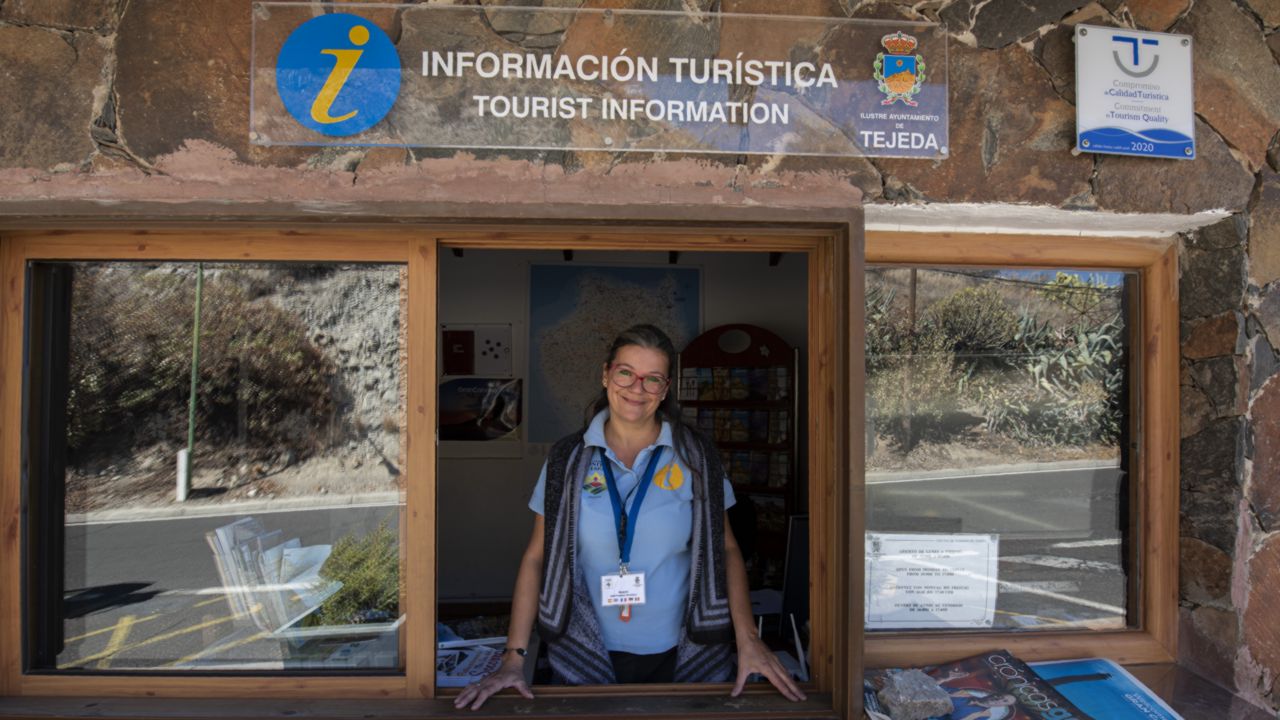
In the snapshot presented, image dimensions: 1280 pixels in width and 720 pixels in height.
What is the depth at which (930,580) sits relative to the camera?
8.86 ft

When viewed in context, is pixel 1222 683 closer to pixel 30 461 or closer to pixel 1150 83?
pixel 1150 83

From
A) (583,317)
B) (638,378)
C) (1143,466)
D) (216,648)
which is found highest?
(583,317)

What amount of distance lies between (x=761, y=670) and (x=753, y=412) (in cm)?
265

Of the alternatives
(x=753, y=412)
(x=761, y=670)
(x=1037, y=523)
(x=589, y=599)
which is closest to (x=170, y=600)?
(x=589, y=599)

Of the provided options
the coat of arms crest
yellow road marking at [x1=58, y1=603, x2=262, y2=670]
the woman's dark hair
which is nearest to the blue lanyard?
the woman's dark hair

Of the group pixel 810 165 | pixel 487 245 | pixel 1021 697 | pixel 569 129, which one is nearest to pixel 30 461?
pixel 487 245

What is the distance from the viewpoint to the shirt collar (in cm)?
252

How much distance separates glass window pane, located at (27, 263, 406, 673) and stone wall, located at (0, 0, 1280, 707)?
0.35m

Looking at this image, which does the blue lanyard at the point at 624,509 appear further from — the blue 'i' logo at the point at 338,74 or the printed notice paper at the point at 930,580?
the blue 'i' logo at the point at 338,74

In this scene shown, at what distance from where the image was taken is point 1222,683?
8.15ft

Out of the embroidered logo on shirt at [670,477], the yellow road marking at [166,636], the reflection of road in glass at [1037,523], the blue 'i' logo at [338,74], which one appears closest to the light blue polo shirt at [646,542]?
the embroidered logo on shirt at [670,477]

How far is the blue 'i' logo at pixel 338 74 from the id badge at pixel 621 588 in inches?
57.9

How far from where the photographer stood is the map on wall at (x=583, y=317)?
5145 millimetres

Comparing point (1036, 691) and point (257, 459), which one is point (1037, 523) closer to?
point (1036, 691)
